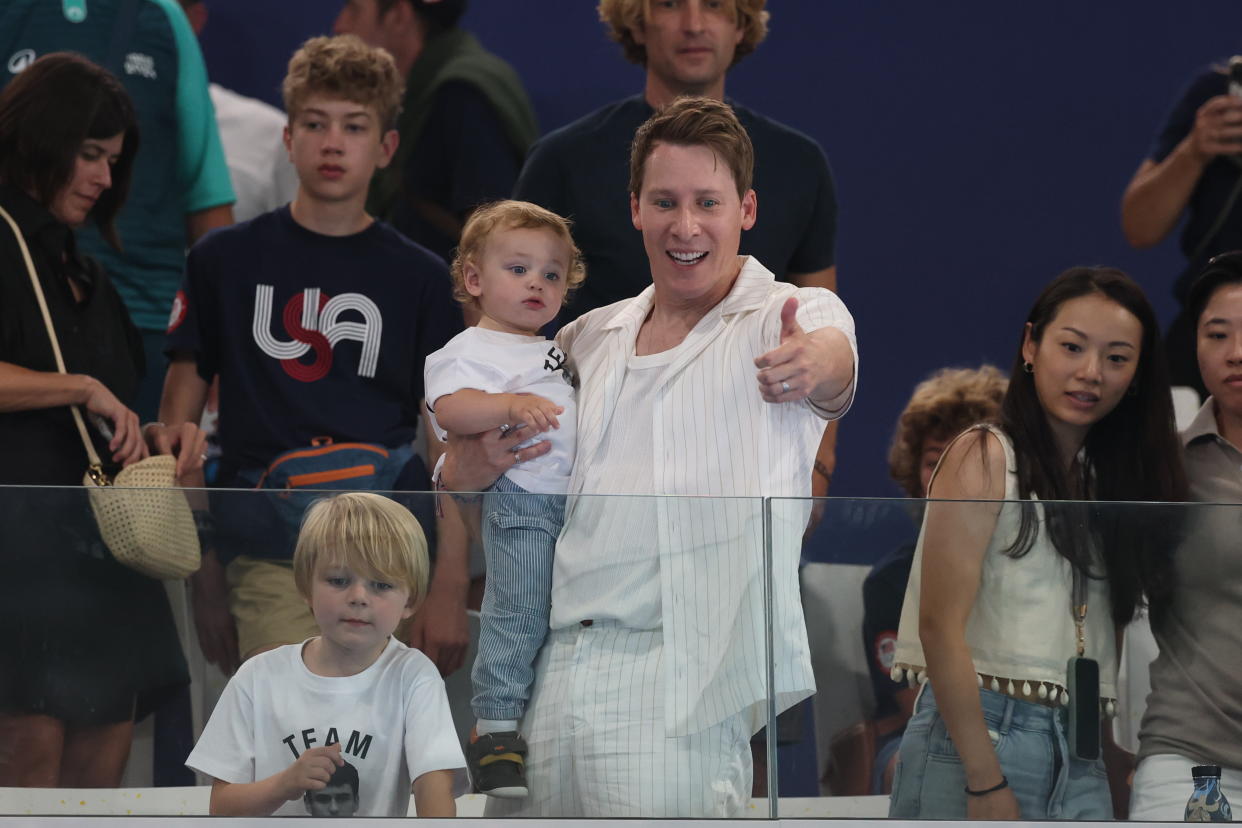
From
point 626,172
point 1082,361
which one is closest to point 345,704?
point 1082,361

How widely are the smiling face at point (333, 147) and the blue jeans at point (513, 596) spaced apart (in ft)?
4.95

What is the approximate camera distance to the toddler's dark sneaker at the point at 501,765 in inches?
91.4

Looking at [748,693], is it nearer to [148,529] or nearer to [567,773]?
[567,773]

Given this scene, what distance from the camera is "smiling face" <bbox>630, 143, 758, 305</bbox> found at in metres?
2.41

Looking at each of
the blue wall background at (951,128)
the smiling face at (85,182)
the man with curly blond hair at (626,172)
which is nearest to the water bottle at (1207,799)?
the man with curly blond hair at (626,172)

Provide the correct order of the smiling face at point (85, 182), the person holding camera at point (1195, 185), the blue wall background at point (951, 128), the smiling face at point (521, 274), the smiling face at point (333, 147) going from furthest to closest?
the blue wall background at point (951, 128) < the person holding camera at point (1195, 185) < the smiling face at point (333, 147) < the smiling face at point (85, 182) < the smiling face at point (521, 274)

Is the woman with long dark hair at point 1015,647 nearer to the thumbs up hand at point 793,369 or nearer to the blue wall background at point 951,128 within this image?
the thumbs up hand at point 793,369

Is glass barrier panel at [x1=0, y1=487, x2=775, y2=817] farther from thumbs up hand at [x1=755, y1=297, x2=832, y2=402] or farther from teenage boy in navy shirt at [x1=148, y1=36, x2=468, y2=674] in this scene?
teenage boy in navy shirt at [x1=148, y1=36, x2=468, y2=674]

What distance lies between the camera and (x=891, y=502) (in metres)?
2.34

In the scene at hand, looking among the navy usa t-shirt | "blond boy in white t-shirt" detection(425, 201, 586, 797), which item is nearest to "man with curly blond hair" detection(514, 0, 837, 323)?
the navy usa t-shirt

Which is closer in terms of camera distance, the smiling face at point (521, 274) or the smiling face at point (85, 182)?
the smiling face at point (521, 274)

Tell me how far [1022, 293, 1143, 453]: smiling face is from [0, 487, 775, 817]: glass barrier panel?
721mm

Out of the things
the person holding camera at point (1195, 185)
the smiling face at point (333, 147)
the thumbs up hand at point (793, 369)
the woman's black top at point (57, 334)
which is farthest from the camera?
the person holding camera at point (1195, 185)

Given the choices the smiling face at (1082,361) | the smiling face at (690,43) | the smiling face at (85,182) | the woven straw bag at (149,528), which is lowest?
the woven straw bag at (149,528)
